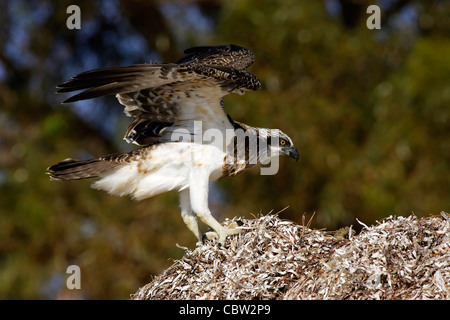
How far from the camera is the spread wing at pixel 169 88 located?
4.95 metres

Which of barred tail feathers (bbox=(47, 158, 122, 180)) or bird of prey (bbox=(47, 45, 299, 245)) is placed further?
barred tail feathers (bbox=(47, 158, 122, 180))

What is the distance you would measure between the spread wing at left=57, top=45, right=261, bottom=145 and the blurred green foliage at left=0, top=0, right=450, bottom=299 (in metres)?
7.28

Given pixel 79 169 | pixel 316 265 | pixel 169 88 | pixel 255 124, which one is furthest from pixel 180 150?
pixel 255 124

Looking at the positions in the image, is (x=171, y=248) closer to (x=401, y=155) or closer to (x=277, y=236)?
(x=401, y=155)

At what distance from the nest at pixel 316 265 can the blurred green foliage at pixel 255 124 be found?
8.17 metres

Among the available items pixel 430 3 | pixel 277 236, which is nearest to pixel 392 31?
pixel 430 3

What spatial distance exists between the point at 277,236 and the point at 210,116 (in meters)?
1.53

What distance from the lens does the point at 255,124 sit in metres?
13.5

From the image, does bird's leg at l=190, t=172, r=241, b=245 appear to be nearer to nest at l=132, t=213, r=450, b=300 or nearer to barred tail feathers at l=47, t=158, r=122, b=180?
nest at l=132, t=213, r=450, b=300

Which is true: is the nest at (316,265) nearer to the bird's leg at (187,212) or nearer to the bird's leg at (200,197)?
the bird's leg at (200,197)

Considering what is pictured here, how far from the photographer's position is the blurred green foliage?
43.8ft

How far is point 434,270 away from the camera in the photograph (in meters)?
4.07

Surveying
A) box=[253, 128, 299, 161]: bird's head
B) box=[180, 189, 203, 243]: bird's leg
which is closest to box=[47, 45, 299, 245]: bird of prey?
box=[180, 189, 203, 243]: bird's leg

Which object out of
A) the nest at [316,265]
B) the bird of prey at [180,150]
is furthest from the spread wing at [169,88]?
the nest at [316,265]
